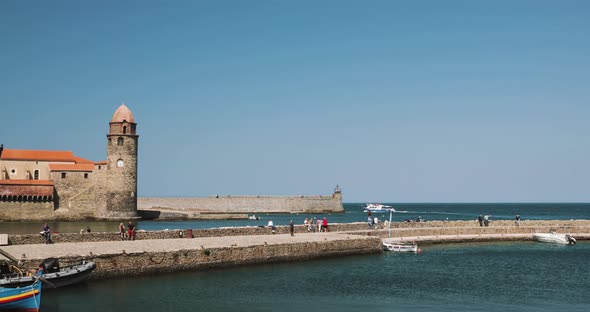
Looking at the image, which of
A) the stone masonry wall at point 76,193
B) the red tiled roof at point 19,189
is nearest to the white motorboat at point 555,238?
the stone masonry wall at point 76,193

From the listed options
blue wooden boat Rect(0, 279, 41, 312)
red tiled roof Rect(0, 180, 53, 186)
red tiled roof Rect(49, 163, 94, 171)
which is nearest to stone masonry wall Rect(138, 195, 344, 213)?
red tiled roof Rect(49, 163, 94, 171)

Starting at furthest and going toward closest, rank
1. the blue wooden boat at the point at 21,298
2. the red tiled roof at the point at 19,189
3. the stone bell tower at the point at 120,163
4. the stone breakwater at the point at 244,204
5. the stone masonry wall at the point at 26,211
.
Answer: the stone breakwater at the point at 244,204 → the red tiled roof at the point at 19,189 → the stone masonry wall at the point at 26,211 → the stone bell tower at the point at 120,163 → the blue wooden boat at the point at 21,298

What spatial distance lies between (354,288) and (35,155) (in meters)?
69.2

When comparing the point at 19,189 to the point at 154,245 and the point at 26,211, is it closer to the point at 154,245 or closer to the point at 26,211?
the point at 26,211

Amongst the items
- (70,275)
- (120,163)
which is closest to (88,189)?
(120,163)

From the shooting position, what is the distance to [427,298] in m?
25.2

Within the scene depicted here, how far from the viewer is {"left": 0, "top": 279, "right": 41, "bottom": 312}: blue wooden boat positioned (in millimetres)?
20078

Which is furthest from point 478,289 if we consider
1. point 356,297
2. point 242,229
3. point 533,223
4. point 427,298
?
point 533,223

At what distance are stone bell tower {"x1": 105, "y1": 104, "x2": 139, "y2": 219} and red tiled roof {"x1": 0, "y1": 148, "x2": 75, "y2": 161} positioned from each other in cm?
1430

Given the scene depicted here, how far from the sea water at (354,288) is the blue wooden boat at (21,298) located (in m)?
1.09

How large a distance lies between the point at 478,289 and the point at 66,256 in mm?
17425

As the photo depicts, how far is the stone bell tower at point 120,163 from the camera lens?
74375mm

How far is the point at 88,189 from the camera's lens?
254 feet

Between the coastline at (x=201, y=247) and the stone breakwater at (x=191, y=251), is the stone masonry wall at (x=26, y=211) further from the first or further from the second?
the stone breakwater at (x=191, y=251)
